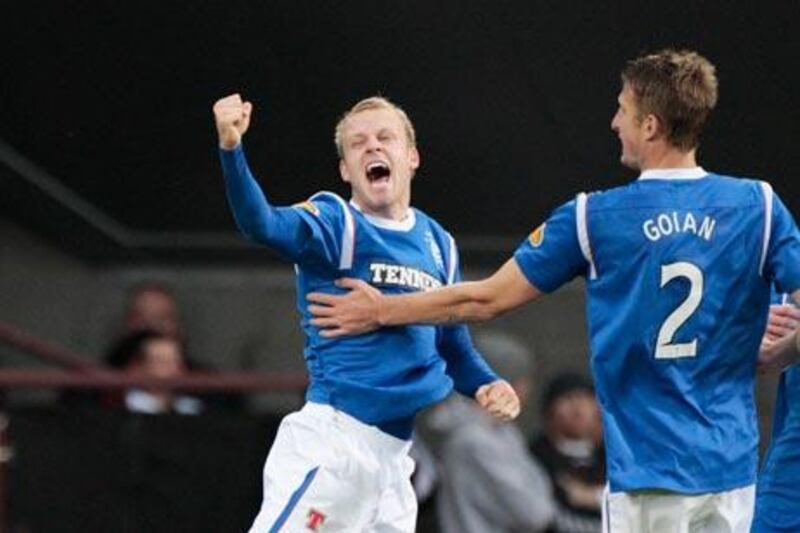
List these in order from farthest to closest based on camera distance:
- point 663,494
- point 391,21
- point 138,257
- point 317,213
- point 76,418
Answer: point 138,257
point 391,21
point 76,418
point 317,213
point 663,494

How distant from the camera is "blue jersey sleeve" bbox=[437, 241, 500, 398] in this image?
7.97 meters

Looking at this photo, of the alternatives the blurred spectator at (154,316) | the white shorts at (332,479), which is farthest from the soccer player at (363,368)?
the blurred spectator at (154,316)

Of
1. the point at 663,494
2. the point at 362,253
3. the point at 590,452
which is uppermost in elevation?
the point at 362,253

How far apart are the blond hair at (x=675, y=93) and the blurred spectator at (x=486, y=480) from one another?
12.1 feet

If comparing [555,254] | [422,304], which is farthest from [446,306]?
[555,254]

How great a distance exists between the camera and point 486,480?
10.4 metres

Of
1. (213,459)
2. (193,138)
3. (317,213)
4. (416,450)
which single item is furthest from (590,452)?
(317,213)

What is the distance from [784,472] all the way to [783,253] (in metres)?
0.85

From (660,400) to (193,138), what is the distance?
18.5ft

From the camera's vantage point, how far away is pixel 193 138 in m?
12.2

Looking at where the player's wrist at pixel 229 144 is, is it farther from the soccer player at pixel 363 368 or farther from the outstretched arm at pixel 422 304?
the outstretched arm at pixel 422 304

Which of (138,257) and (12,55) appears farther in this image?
(138,257)

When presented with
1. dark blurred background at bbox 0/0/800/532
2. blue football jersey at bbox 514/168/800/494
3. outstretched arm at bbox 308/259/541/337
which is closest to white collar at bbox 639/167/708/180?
blue football jersey at bbox 514/168/800/494

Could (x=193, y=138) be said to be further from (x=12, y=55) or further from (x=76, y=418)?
(x=76, y=418)
